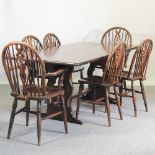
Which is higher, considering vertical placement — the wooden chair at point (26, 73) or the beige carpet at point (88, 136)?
the wooden chair at point (26, 73)

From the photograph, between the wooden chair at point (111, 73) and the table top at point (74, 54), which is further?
the wooden chair at point (111, 73)

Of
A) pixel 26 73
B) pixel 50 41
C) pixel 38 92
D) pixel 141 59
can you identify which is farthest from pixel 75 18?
pixel 38 92

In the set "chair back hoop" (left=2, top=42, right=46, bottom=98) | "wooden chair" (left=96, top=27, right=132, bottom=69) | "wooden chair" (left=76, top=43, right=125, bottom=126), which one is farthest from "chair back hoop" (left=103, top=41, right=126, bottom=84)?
"wooden chair" (left=96, top=27, right=132, bottom=69)

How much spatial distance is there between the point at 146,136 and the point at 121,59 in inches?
33.2

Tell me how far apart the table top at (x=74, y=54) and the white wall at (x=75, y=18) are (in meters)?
1.00

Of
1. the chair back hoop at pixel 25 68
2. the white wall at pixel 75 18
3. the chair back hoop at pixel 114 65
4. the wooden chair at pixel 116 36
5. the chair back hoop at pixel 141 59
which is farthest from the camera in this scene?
the white wall at pixel 75 18

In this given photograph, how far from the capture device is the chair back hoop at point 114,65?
11.2 ft

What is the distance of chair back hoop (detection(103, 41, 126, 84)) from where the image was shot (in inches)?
134

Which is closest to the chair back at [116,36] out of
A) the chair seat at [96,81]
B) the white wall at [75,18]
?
the white wall at [75,18]

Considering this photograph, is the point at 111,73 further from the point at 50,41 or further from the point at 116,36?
the point at 116,36

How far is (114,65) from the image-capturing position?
347 cm

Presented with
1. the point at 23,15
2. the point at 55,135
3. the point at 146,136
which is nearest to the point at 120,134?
the point at 146,136

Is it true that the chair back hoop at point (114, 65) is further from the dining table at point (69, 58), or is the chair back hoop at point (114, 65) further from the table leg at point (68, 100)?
the table leg at point (68, 100)

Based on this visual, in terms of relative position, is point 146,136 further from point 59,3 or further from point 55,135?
point 59,3
